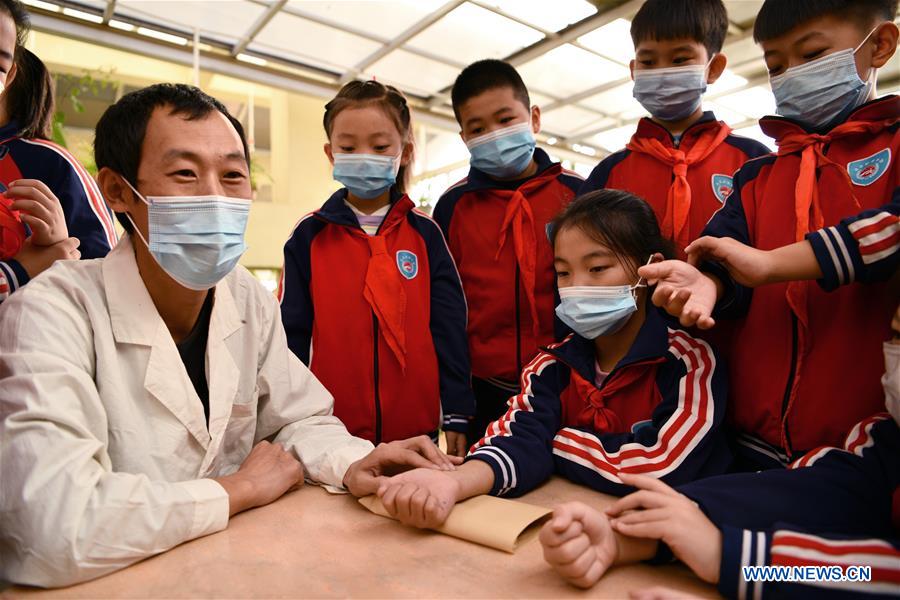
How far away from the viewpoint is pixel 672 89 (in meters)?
1.77

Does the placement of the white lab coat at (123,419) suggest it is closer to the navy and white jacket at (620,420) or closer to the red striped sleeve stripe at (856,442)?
the navy and white jacket at (620,420)

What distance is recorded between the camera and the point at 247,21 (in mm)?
4426

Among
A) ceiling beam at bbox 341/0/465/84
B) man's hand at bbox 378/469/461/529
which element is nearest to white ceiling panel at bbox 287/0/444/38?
ceiling beam at bbox 341/0/465/84

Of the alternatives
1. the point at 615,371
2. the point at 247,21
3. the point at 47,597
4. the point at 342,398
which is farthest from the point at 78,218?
the point at 247,21

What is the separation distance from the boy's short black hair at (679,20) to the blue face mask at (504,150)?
50 cm

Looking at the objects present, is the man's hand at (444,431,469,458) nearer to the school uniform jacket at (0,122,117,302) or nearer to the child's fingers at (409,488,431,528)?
the child's fingers at (409,488,431,528)

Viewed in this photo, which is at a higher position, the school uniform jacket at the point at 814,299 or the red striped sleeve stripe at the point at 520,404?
the school uniform jacket at the point at 814,299

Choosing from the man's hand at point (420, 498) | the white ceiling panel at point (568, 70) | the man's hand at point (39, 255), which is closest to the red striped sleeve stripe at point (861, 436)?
the man's hand at point (420, 498)

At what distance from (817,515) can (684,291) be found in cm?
45

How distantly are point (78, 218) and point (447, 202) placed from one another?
1235 mm

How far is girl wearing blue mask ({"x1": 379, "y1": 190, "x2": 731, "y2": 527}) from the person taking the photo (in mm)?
1229

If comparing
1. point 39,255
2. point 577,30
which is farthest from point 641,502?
point 577,30

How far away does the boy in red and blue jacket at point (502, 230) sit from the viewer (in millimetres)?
2066

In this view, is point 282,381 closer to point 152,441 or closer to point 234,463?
point 234,463
